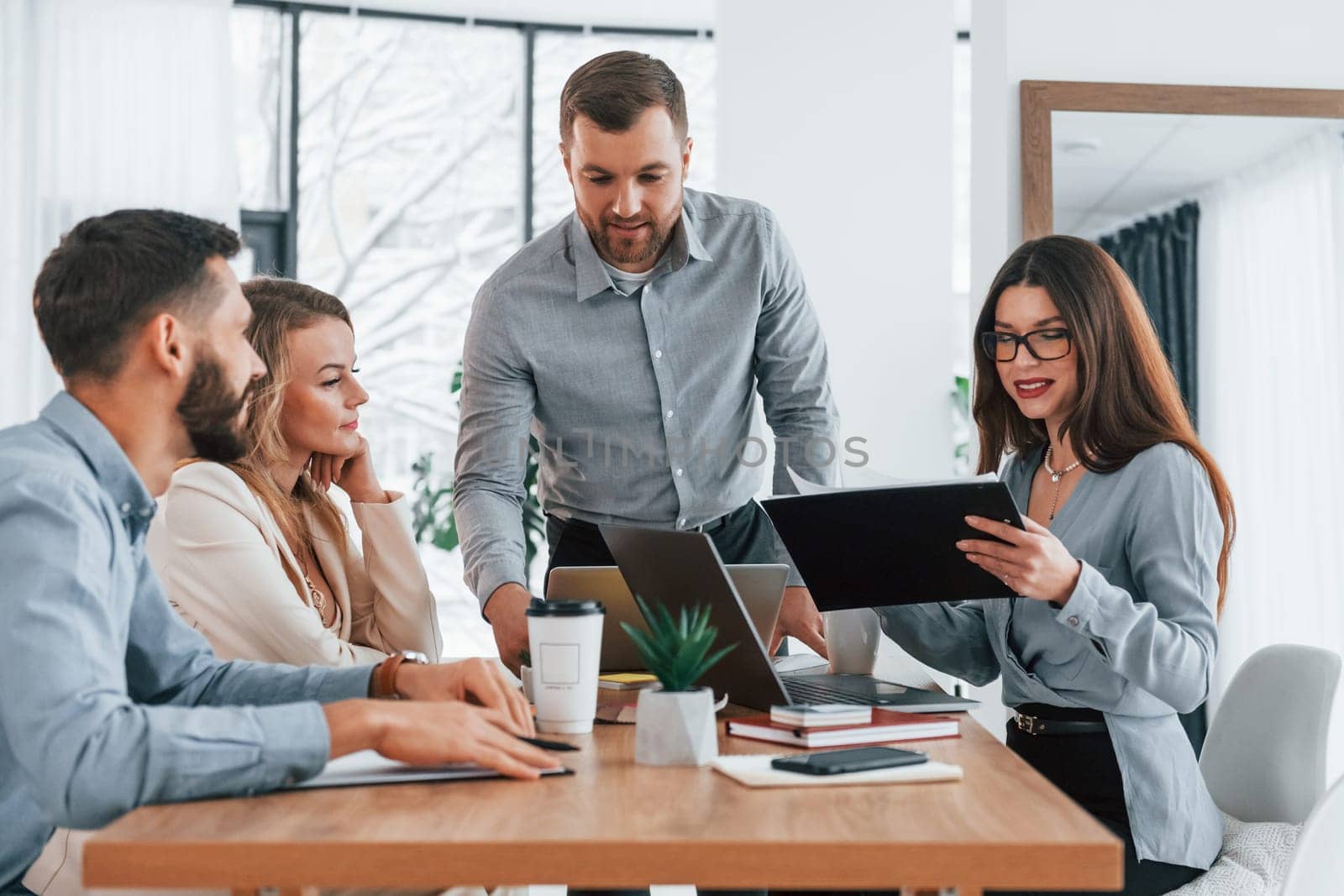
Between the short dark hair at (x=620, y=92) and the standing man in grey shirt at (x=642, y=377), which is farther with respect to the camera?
the standing man in grey shirt at (x=642, y=377)

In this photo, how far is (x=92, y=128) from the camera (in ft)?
15.6

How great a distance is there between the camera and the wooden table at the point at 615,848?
3.09 feet

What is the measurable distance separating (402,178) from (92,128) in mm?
1163

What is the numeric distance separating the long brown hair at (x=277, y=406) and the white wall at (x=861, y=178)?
2.39 metres

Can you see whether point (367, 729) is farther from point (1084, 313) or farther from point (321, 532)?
point (1084, 313)

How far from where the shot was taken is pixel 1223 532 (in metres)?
1.80

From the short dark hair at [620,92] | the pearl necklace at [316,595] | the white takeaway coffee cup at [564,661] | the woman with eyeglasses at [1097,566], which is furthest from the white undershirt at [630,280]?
the white takeaway coffee cup at [564,661]

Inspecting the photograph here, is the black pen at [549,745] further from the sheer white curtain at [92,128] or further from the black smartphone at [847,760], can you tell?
the sheer white curtain at [92,128]

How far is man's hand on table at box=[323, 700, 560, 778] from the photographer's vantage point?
1145mm

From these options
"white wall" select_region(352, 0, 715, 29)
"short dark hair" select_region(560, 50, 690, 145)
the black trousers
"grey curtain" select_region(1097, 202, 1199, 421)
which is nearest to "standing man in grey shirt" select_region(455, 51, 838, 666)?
"short dark hair" select_region(560, 50, 690, 145)

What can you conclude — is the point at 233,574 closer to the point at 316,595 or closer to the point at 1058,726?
the point at 316,595

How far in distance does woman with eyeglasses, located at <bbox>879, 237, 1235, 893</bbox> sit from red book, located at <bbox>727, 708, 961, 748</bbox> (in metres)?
0.22

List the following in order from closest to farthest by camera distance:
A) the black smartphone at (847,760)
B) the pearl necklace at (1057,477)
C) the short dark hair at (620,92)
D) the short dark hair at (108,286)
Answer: the black smartphone at (847,760)
the short dark hair at (108,286)
the pearl necklace at (1057,477)
the short dark hair at (620,92)

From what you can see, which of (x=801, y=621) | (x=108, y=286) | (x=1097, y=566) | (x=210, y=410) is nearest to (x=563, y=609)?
(x=210, y=410)
